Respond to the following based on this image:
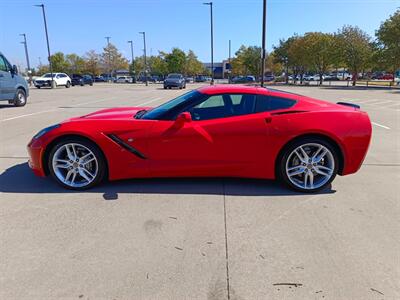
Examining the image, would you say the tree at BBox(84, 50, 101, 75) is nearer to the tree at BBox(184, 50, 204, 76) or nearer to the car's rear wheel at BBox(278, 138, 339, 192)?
the tree at BBox(184, 50, 204, 76)

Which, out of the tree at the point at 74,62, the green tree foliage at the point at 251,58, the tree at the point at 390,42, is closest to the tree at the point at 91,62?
the tree at the point at 74,62

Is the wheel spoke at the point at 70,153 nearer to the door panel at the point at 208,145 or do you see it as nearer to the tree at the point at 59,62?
the door panel at the point at 208,145

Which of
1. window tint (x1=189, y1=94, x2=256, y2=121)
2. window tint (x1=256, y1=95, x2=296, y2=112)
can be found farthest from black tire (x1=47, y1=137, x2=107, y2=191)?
window tint (x1=256, y1=95, x2=296, y2=112)

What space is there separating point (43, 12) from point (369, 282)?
40.1 metres

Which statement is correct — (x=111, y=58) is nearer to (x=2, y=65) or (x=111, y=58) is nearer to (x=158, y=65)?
(x=158, y=65)

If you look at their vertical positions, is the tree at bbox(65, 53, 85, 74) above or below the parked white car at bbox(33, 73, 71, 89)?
above

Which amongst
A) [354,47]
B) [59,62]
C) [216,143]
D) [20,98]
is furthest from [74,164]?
[59,62]

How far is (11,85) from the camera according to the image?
13.0m

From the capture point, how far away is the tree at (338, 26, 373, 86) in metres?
41.2

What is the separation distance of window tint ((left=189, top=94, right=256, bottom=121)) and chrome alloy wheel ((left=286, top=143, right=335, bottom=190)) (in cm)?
82

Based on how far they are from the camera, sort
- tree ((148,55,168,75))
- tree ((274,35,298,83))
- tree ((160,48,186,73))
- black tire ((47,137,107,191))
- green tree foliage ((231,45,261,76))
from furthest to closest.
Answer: tree ((148,55,168,75)), tree ((160,48,186,73)), green tree foliage ((231,45,261,76)), tree ((274,35,298,83)), black tire ((47,137,107,191))

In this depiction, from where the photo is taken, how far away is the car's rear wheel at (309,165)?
3.92 metres

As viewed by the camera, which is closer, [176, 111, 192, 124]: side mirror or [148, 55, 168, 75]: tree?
[176, 111, 192, 124]: side mirror

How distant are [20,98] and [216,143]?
1297 centimetres
